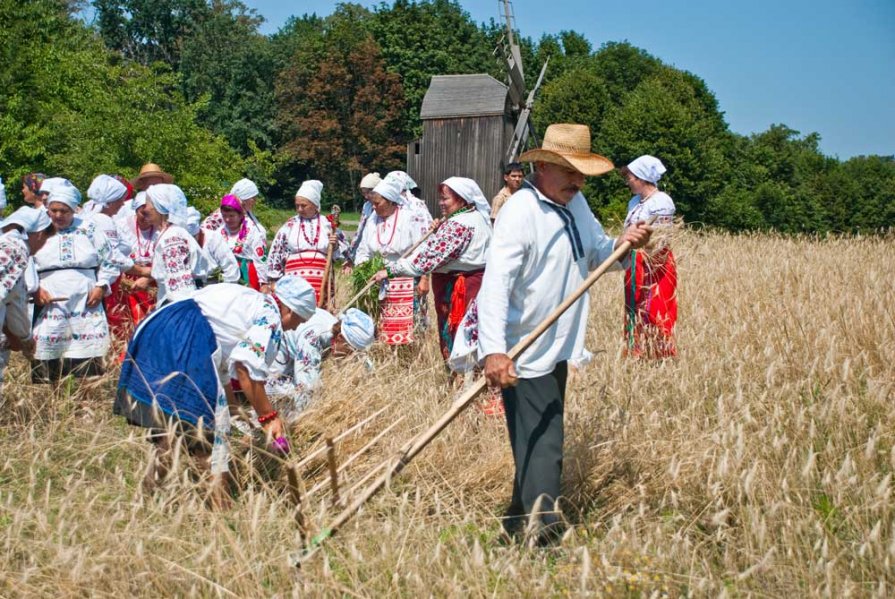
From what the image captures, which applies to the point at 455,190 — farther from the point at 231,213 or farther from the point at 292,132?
the point at 292,132

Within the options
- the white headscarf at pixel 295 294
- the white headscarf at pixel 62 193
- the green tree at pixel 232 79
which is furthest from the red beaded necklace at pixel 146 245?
the green tree at pixel 232 79

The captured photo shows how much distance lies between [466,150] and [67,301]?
19421 millimetres

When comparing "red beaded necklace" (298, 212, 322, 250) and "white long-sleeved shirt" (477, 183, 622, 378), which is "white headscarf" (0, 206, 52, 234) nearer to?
"red beaded necklace" (298, 212, 322, 250)

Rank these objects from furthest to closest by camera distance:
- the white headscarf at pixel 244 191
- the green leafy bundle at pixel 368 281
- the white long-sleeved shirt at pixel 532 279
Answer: the white headscarf at pixel 244 191, the green leafy bundle at pixel 368 281, the white long-sleeved shirt at pixel 532 279

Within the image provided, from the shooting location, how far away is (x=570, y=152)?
3.68m

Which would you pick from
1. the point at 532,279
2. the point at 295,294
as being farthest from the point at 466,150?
the point at 532,279

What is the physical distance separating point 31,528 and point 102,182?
4.63 metres

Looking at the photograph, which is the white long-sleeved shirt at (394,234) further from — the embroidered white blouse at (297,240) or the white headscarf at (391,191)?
the embroidered white blouse at (297,240)

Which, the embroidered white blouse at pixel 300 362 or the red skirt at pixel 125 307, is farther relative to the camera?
the red skirt at pixel 125 307

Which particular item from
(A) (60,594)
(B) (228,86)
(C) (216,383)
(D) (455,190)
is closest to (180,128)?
(D) (455,190)

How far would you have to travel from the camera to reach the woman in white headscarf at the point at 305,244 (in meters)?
7.76

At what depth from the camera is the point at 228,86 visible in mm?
48562

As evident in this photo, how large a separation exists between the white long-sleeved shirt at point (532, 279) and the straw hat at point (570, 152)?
0.16 m

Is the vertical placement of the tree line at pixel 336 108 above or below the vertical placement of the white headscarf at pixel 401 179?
above
